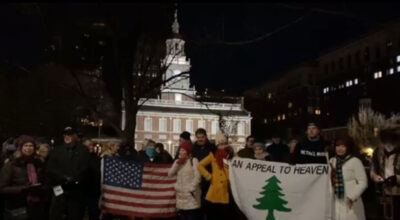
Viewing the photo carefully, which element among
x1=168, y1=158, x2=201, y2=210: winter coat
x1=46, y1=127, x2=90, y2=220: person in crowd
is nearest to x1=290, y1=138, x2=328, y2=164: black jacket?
x1=168, y1=158, x2=201, y2=210: winter coat

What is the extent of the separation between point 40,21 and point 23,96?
36.0m

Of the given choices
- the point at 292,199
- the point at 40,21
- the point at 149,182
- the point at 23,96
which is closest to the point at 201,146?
the point at 149,182

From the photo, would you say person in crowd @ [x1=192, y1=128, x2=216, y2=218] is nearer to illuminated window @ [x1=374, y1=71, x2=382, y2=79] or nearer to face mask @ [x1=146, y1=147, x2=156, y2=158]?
face mask @ [x1=146, y1=147, x2=156, y2=158]

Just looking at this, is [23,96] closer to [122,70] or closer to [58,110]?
[58,110]

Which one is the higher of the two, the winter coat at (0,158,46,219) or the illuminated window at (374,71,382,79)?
the illuminated window at (374,71,382,79)

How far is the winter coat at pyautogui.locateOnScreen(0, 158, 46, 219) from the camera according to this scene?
26.1 ft

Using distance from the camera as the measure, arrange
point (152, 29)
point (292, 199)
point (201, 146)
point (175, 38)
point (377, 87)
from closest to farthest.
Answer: point (292, 199) < point (201, 146) < point (152, 29) < point (175, 38) < point (377, 87)

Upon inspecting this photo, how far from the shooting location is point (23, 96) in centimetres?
4409

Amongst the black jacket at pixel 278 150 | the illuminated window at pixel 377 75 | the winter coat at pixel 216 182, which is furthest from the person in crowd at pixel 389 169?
the illuminated window at pixel 377 75

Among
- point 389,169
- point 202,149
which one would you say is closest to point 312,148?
point 389,169

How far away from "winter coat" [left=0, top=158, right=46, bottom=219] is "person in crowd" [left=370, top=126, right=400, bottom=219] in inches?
216

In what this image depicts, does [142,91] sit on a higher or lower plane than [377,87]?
lower

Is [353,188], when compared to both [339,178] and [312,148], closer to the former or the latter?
[339,178]

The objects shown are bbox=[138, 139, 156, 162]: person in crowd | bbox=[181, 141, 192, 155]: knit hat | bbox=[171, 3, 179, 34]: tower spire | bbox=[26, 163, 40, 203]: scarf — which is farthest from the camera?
bbox=[138, 139, 156, 162]: person in crowd
